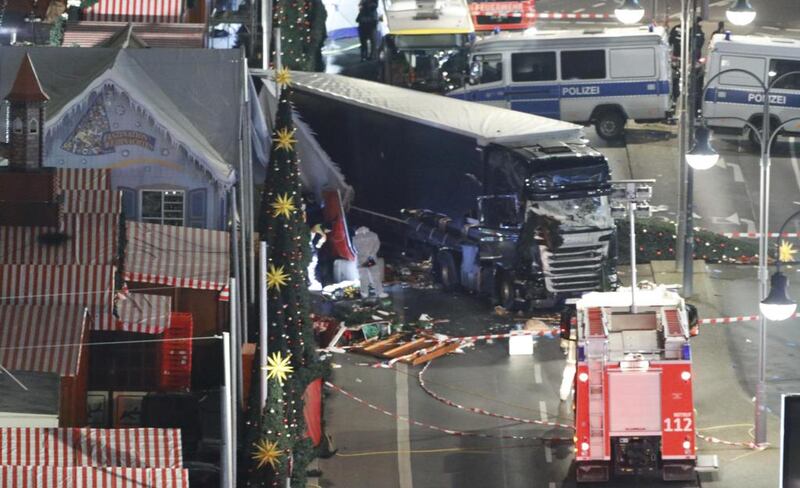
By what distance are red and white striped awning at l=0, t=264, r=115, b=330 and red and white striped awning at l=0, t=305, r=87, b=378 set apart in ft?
0.78

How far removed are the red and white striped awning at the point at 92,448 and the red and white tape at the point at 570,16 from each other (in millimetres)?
38844

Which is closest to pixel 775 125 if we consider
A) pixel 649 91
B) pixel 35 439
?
pixel 649 91

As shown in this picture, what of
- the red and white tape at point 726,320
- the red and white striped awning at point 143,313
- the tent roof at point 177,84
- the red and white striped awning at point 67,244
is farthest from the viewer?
the red and white tape at point 726,320

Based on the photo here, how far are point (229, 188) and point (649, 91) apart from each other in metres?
16.9

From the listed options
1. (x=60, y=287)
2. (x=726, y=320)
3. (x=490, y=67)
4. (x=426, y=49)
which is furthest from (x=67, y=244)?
(x=426, y=49)

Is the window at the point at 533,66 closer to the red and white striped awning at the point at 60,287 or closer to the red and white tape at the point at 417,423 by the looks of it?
the red and white tape at the point at 417,423

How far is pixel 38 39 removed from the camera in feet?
170

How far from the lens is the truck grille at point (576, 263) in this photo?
4603 centimetres

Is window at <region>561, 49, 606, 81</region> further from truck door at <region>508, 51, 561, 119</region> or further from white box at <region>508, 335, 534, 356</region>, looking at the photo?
white box at <region>508, 335, 534, 356</region>

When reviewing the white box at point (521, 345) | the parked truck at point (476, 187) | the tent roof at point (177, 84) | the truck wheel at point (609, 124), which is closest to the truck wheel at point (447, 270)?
the parked truck at point (476, 187)

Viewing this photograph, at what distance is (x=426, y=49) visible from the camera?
193 ft

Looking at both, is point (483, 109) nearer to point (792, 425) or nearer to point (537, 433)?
point (537, 433)

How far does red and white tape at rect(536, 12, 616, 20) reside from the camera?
70.2 meters

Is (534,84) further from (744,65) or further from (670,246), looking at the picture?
(670,246)
